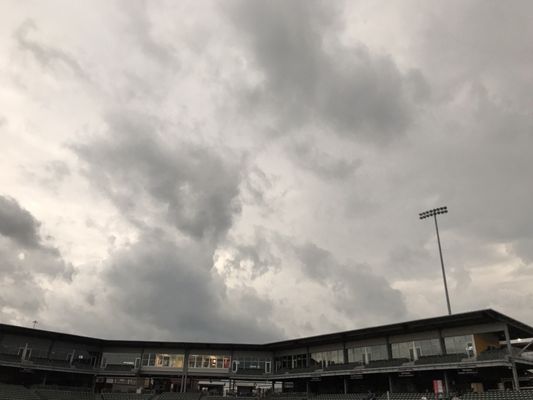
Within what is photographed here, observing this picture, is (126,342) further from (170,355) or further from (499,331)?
(499,331)

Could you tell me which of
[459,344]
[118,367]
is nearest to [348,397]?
[459,344]

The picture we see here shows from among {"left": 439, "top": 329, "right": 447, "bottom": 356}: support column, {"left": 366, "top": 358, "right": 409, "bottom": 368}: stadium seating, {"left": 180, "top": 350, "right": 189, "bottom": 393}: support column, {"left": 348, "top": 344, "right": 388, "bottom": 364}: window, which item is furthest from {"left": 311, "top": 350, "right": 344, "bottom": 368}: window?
{"left": 180, "top": 350, "right": 189, "bottom": 393}: support column

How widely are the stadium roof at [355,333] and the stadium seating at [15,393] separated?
7.37 meters

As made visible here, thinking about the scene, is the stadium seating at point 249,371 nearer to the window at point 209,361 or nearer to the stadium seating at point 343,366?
the window at point 209,361

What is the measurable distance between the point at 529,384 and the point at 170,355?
50304 millimetres

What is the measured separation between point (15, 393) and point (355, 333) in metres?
42.7

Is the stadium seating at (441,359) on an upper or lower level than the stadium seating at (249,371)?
lower

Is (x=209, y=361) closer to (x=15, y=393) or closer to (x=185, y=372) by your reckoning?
(x=185, y=372)

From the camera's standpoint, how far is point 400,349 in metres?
52.0

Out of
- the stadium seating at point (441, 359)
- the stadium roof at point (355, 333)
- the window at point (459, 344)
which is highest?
the stadium roof at point (355, 333)

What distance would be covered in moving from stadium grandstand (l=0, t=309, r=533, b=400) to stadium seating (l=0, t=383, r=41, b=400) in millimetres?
124

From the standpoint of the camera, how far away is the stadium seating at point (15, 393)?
53.6m

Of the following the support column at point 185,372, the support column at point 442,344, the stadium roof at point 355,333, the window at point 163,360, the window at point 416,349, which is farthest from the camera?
the window at point 163,360

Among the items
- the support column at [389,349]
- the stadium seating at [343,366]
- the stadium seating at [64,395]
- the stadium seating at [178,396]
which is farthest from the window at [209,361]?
the support column at [389,349]
